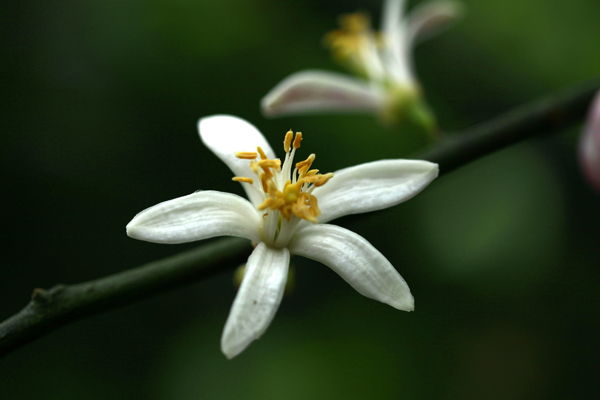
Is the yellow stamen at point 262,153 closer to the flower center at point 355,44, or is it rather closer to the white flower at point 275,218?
the white flower at point 275,218

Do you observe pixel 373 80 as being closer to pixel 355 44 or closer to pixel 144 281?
pixel 355 44

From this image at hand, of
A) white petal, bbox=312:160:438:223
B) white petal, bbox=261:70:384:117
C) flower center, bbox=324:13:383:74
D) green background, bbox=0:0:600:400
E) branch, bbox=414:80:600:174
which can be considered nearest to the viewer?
white petal, bbox=312:160:438:223

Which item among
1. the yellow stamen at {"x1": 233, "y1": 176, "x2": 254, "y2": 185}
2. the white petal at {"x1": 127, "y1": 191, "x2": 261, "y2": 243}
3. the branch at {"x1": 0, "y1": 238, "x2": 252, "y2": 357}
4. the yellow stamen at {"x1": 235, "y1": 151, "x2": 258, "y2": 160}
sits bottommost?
the branch at {"x1": 0, "y1": 238, "x2": 252, "y2": 357}

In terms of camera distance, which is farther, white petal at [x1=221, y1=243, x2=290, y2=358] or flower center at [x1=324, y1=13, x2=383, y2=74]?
flower center at [x1=324, y1=13, x2=383, y2=74]

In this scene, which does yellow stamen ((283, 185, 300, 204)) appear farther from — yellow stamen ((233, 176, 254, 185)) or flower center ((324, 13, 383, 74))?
flower center ((324, 13, 383, 74))

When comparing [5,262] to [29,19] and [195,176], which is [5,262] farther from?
[29,19]

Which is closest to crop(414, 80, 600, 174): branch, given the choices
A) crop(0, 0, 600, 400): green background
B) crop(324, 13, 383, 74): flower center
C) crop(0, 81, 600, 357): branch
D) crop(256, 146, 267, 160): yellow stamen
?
crop(0, 81, 600, 357): branch

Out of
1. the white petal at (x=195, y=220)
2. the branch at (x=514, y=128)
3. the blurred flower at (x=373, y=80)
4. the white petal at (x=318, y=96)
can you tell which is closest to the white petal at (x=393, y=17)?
the blurred flower at (x=373, y=80)

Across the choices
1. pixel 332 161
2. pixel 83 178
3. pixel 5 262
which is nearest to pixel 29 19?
pixel 83 178
